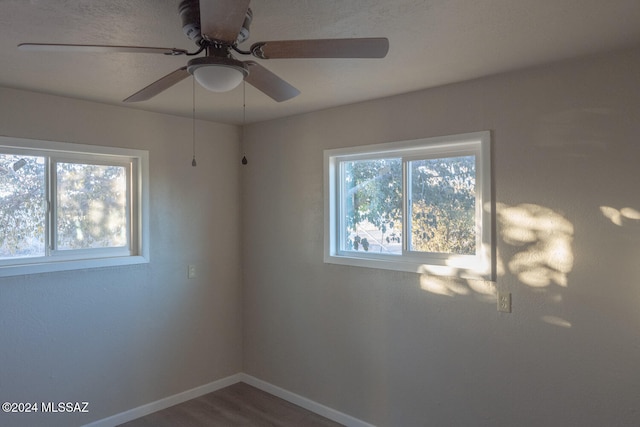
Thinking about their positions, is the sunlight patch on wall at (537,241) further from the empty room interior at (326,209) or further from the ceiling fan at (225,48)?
the ceiling fan at (225,48)

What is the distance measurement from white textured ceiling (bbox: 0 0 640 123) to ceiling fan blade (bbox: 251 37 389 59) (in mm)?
248

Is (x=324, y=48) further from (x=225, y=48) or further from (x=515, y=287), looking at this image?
(x=515, y=287)

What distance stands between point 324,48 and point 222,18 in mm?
362

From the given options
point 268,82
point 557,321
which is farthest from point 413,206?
point 268,82

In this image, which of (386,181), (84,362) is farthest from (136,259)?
(386,181)

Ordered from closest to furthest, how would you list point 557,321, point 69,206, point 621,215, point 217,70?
point 217,70
point 621,215
point 557,321
point 69,206

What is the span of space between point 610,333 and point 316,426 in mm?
2069

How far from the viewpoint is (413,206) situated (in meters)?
2.93

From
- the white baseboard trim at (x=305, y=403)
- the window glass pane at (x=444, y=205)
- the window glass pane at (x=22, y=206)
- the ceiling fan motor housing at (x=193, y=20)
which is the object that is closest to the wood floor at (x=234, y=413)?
the white baseboard trim at (x=305, y=403)

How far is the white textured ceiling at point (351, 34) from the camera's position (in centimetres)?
163

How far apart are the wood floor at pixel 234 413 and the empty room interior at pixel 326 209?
0.34ft

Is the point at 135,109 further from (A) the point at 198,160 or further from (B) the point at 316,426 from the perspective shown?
(B) the point at 316,426

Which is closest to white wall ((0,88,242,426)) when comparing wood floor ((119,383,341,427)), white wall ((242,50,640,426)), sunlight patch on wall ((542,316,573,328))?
wood floor ((119,383,341,427))

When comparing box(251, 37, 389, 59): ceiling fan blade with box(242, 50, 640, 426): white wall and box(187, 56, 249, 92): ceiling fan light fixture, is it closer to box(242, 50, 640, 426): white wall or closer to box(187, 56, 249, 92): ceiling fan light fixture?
box(187, 56, 249, 92): ceiling fan light fixture
